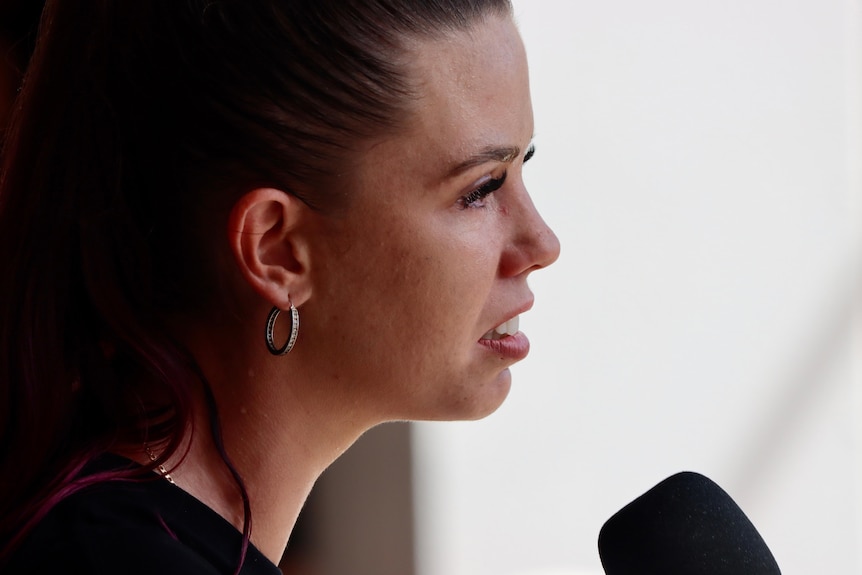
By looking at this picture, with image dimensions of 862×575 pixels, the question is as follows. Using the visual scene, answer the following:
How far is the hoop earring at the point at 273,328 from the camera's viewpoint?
0.93 m

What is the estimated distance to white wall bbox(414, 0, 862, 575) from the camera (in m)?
2.15

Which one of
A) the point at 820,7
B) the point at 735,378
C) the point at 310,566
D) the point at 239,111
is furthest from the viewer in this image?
the point at 310,566

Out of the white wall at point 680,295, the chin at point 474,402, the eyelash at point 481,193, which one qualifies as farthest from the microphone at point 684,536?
the white wall at point 680,295

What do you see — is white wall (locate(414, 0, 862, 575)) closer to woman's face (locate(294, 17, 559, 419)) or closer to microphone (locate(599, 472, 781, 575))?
woman's face (locate(294, 17, 559, 419))

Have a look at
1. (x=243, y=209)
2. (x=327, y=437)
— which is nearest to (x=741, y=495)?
(x=327, y=437)

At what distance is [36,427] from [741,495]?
1.65m

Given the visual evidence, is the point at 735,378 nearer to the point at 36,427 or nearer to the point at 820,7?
the point at 820,7

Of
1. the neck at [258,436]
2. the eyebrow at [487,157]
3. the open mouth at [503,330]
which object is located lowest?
the neck at [258,436]

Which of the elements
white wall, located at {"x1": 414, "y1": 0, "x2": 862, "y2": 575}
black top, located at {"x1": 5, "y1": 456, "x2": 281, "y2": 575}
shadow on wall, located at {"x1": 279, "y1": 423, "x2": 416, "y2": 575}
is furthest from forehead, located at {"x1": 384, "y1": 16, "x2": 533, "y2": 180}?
shadow on wall, located at {"x1": 279, "y1": 423, "x2": 416, "y2": 575}

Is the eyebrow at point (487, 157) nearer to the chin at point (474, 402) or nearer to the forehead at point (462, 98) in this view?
the forehead at point (462, 98)

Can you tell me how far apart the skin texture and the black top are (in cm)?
4

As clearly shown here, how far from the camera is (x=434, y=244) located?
3.07 ft

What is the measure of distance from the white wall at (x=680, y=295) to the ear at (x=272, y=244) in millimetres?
1286

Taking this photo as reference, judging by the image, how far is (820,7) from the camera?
2.12 metres
